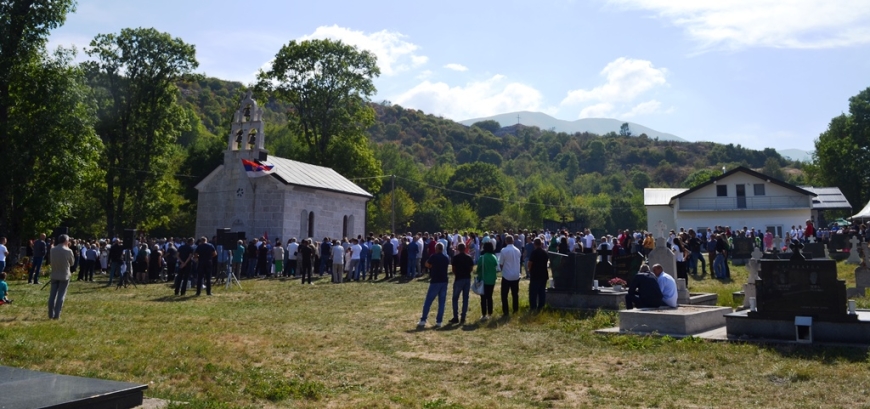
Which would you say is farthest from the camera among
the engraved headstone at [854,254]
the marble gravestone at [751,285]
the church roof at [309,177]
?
the church roof at [309,177]

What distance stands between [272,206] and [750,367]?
2856 centimetres

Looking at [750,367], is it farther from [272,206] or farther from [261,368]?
[272,206]

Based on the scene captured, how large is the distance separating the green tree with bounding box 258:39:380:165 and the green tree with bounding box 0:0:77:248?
20162 millimetres

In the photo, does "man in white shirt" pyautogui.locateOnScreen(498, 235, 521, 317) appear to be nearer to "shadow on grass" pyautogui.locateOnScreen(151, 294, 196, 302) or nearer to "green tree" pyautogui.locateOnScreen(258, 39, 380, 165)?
"shadow on grass" pyautogui.locateOnScreen(151, 294, 196, 302)

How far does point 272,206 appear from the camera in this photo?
112 ft

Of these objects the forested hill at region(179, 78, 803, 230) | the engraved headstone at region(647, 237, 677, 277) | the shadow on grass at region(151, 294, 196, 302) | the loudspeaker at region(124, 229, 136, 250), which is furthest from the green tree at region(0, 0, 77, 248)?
the engraved headstone at region(647, 237, 677, 277)

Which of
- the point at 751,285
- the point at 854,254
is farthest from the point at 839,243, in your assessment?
the point at 751,285

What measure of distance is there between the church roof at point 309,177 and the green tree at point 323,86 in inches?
308

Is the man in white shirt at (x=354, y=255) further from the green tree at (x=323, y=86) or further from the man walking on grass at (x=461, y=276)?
the green tree at (x=323, y=86)

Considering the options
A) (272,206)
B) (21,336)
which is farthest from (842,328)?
(272,206)

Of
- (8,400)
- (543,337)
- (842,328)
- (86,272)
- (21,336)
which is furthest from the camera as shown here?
(86,272)

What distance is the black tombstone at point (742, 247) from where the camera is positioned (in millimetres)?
29703

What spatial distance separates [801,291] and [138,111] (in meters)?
39.8

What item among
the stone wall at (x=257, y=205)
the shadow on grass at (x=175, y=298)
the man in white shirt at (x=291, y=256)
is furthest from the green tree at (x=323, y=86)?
the shadow on grass at (x=175, y=298)
